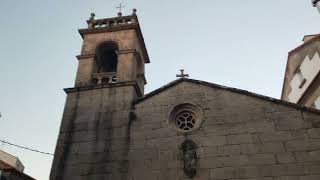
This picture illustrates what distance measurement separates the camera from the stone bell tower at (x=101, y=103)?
36.5 ft

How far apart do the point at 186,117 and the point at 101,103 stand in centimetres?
306

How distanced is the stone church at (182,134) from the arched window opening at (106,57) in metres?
1.67

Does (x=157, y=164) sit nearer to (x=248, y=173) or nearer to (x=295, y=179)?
(x=248, y=173)

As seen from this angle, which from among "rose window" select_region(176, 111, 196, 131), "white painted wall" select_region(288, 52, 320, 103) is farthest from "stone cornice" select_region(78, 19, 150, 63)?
"white painted wall" select_region(288, 52, 320, 103)

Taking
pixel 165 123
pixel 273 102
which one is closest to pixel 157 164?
pixel 165 123

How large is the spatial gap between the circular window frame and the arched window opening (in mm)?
4333

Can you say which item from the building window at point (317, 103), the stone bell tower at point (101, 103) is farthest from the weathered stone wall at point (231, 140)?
the building window at point (317, 103)

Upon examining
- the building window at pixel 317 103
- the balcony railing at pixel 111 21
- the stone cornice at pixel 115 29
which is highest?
the balcony railing at pixel 111 21

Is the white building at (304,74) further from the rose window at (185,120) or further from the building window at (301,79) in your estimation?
the rose window at (185,120)

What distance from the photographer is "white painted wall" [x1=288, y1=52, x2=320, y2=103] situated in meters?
16.2

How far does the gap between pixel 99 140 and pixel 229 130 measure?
4.13 meters

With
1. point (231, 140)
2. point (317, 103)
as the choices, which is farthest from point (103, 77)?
point (317, 103)

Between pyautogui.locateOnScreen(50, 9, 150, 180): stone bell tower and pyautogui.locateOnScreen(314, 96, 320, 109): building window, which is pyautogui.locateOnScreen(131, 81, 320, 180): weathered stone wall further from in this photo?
pyautogui.locateOnScreen(314, 96, 320, 109): building window

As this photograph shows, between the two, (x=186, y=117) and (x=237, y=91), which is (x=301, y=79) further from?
(x=186, y=117)
